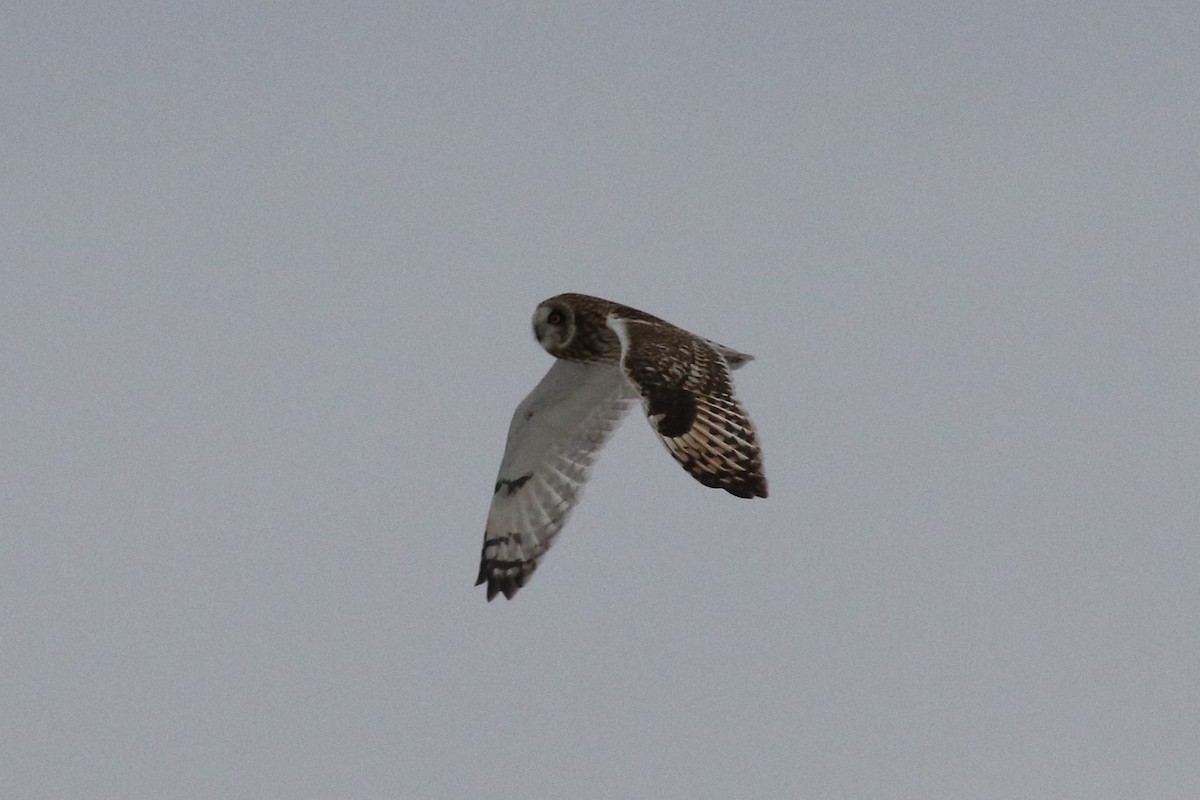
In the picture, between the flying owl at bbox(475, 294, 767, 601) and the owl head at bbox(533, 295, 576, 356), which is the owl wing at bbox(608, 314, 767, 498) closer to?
the flying owl at bbox(475, 294, 767, 601)

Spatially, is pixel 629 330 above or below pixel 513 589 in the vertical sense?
above

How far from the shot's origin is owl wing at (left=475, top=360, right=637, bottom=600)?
61.8 ft

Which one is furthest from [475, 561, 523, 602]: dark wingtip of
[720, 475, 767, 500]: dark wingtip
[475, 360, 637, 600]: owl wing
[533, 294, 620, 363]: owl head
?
[720, 475, 767, 500]: dark wingtip

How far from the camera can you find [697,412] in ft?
49.0

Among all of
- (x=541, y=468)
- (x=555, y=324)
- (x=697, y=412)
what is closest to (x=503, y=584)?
(x=541, y=468)

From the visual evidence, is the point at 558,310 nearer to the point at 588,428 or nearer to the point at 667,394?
the point at 588,428

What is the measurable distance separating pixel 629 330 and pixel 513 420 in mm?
3176

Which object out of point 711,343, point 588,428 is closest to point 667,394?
point 711,343

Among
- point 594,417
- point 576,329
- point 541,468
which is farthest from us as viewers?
point 541,468

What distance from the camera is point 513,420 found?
19.1 meters

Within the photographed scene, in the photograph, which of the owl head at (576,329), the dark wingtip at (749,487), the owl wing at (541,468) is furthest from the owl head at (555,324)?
the dark wingtip at (749,487)

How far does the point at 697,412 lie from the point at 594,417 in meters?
4.13

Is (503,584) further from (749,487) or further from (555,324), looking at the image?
(749,487)

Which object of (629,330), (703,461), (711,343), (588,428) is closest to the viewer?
(703,461)
